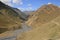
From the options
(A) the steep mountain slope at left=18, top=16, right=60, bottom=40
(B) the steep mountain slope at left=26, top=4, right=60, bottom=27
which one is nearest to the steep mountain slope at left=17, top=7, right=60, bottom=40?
(A) the steep mountain slope at left=18, top=16, right=60, bottom=40

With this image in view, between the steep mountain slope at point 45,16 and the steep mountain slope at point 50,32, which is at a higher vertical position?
the steep mountain slope at point 45,16

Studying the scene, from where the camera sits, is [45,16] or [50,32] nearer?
[50,32]

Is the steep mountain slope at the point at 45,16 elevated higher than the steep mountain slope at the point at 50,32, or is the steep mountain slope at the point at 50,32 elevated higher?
the steep mountain slope at the point at 45,16

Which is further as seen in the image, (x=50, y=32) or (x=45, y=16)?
(x=45, y=16)

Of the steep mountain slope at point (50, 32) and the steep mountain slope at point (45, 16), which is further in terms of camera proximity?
the steep mountain slope at point (45, 16)

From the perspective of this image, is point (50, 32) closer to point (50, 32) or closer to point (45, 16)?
point (50, 32)

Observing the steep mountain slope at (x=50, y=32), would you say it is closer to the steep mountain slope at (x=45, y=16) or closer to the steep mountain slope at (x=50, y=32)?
the steep mountain slope at (x=50, y=32)

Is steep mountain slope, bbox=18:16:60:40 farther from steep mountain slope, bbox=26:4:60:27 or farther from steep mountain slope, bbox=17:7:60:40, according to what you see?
steep mountain slope, bbox=26:4:60:27

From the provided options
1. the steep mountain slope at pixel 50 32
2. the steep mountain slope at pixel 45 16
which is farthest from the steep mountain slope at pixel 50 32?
the steep mountain slope at pixel 45 16

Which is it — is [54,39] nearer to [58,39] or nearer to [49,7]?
[58,39]

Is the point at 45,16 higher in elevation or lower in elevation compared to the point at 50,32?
higher

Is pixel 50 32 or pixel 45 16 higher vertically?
pixel 45 16

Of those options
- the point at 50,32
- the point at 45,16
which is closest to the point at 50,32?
the point at 50,32

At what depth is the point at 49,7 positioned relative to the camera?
16225 centimetres
